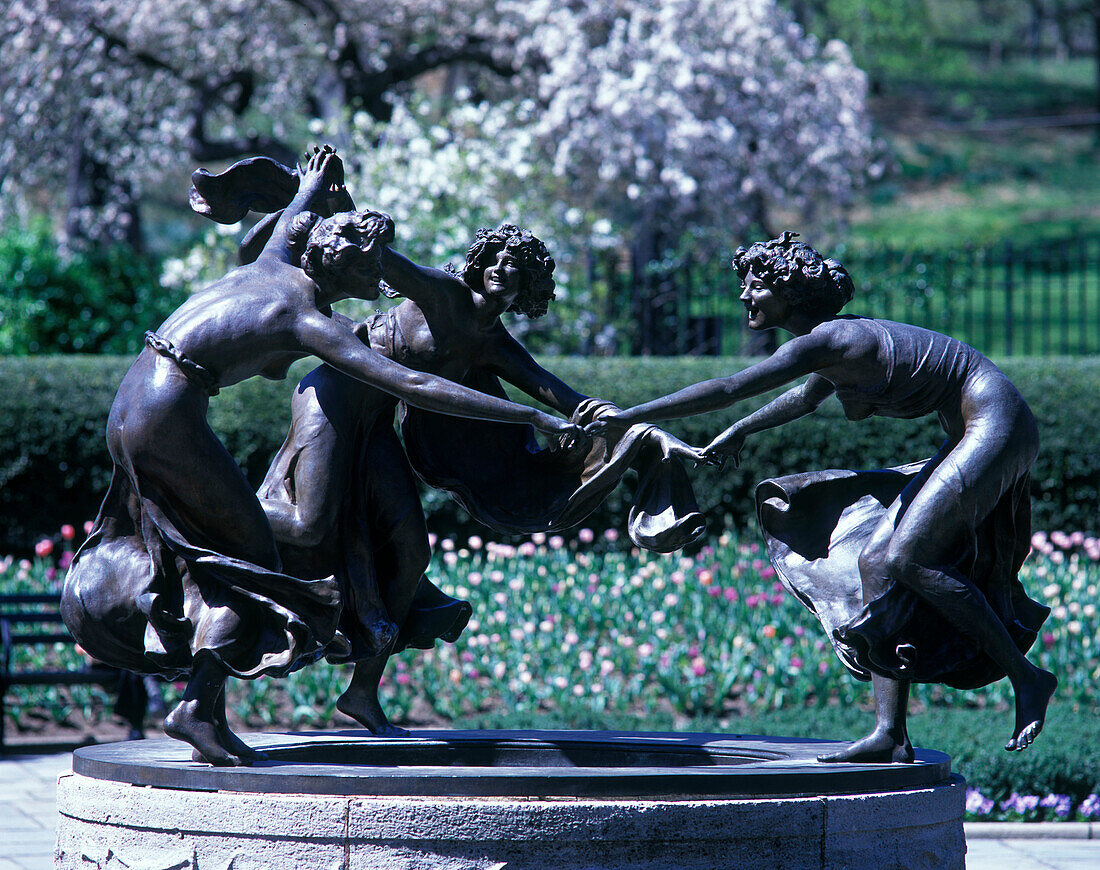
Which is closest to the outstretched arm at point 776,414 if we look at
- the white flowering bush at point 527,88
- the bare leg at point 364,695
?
the bare leg at point 364,695

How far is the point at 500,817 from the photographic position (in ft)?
11.6

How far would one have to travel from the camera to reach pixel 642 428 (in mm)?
4535

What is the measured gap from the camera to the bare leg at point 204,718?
3.97 metres

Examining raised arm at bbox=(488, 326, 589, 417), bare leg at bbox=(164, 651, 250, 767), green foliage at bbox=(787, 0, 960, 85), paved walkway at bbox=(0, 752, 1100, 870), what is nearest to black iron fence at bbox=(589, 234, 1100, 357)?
paved walkway at bbox=(0, 752, 1100, 870)

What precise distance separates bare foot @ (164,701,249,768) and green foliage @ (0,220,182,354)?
34.4 ft

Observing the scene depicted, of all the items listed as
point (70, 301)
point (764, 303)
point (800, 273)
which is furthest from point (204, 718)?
point (70, 301)

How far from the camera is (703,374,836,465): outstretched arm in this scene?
4.41m

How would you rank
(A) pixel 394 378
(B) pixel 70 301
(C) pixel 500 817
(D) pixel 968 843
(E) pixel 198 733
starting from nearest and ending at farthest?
(C) pixel 500 817 < (E) pixel 198 733 < (A) pixel 394 378 < (D) pixel 968 843 < (B) pixel 70 301

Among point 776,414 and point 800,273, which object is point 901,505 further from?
point 800,273

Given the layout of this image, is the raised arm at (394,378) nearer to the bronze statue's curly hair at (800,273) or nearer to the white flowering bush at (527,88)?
the bronze statue's curly hair at (800,273)

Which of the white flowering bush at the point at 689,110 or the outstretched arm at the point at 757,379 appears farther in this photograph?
the white flowering bush at the point at 689,110

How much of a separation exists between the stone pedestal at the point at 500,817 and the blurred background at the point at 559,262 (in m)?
2.73

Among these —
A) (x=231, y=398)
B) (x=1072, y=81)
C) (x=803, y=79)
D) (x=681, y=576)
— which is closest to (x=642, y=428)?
(x=681, y=576)

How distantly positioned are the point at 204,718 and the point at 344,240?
57.6 inches
